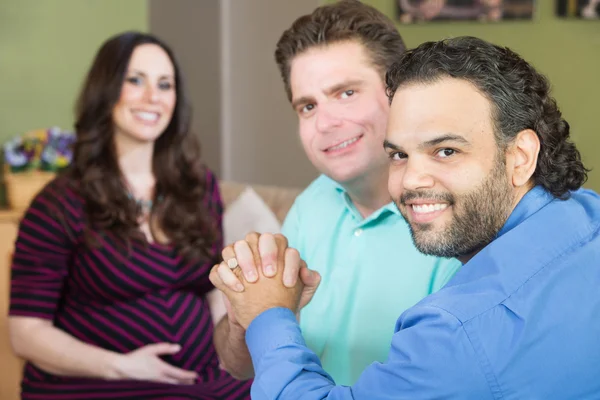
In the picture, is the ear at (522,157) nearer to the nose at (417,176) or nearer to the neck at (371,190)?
the nose at (417,176)

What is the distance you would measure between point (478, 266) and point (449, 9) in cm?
312

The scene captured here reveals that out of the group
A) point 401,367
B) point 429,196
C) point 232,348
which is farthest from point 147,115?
point 401,367

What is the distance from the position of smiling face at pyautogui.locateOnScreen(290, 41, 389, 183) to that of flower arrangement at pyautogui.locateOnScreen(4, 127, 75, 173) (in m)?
2.34

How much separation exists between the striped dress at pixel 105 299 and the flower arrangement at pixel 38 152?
4.78 feet

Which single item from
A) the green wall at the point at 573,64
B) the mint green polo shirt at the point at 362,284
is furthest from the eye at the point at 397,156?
the green wall at the point at 573,64

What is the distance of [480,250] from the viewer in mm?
1104

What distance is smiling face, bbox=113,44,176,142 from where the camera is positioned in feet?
7.73

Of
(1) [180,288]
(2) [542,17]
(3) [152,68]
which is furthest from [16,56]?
(2) [542,17]

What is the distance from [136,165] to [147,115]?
0.17m

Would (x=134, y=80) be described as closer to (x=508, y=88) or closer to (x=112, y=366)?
(x=112, y=366)

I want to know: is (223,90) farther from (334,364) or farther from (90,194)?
(334,364)

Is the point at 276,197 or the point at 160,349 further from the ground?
the point at 276,197

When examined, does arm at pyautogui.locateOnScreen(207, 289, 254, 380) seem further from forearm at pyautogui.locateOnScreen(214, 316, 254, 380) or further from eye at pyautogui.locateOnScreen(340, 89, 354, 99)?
eye at pyautogui.locateOnScreen(340, 89, 354, 99)

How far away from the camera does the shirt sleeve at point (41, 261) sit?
219 centimetres
